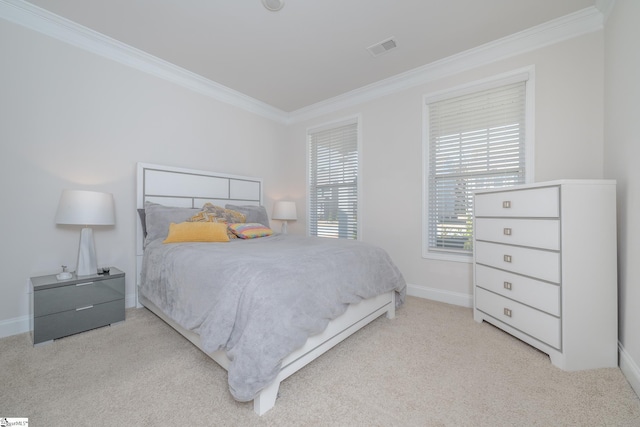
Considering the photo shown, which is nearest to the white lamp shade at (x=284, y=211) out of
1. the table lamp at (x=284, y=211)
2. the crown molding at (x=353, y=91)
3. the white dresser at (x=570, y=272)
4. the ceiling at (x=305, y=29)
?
the table lamp at (x=284, y=211)

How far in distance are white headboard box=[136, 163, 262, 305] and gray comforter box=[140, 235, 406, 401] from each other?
896 millimetres

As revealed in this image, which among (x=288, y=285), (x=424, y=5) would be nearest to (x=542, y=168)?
(x=424, y=5)

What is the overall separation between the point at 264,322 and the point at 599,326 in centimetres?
202

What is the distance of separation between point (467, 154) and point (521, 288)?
144 centimetres

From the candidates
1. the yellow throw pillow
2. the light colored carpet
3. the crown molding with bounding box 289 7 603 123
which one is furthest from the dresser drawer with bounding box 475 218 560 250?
the yellow throw pillow

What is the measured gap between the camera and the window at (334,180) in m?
3.66

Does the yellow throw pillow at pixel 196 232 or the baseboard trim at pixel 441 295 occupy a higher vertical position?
the yellow throw pillow at pixel 196 232

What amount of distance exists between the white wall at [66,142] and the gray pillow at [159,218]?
0.90 ft

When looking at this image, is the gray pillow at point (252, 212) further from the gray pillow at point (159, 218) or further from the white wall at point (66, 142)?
the white wall at point (66, 142)

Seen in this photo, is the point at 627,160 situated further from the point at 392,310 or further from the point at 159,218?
the point at 159,218

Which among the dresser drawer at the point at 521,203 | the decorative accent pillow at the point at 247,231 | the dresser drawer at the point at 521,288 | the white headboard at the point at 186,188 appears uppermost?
the white headboard at the point at 186,188

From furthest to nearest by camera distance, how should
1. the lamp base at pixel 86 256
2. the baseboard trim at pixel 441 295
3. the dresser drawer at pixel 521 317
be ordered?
1. the baseboard trim at pixel 441 295
2. the lamp base at pixel 86 256
3. the dresser drawer at pixel 521 317

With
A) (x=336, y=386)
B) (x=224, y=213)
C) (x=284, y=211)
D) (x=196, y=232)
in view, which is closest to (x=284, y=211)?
(x=284, y=211)

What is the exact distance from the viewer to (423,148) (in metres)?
2.95
